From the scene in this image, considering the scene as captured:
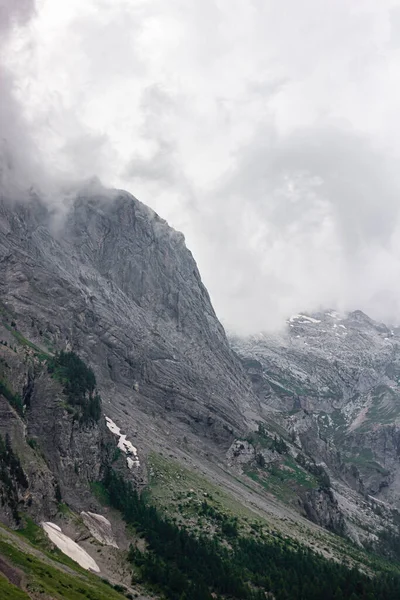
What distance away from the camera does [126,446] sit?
159 meters

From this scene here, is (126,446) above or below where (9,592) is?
above

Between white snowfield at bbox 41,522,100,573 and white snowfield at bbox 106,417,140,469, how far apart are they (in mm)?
45707

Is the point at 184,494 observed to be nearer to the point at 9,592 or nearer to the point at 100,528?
the point at 100,528

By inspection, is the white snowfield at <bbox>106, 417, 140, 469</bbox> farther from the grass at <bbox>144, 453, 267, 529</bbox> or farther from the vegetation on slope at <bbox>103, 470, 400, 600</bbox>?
the vegetation on slope at <bbox>103, 470, 400, 600</bbox>

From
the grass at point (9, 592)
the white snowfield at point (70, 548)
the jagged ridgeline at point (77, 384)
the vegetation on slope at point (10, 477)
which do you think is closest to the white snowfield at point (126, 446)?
the jagged ridgeline at point (77, 384)

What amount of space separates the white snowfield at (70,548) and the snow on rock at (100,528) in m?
8.21

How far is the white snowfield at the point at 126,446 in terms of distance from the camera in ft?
501

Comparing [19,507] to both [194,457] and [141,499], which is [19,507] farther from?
[194,457]

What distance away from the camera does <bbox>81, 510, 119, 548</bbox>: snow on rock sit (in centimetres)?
11373

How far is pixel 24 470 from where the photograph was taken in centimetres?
11288

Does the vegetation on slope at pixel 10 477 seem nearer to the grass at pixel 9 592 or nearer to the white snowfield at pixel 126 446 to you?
the grass at pixel 9 592

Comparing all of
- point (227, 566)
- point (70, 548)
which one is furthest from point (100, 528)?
point (227, 566)

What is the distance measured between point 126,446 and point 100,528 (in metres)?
40.9

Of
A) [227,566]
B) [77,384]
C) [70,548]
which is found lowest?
[70,548]
